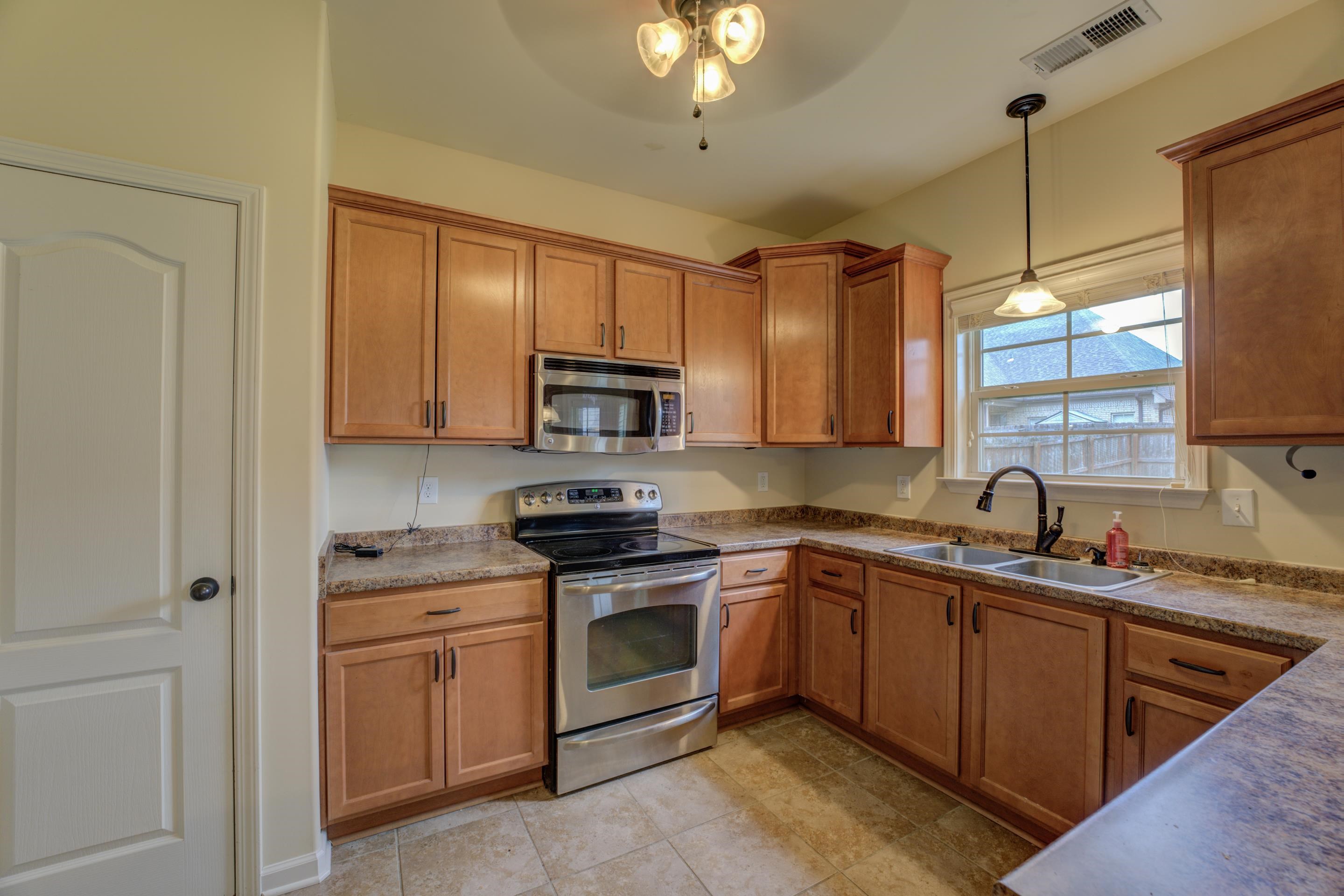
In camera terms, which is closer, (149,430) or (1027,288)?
(149,430)

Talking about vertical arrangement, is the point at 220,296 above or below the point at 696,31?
below

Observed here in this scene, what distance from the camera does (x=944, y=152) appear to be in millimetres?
2625

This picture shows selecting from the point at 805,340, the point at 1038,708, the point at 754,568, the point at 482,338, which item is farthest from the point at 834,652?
the point at 482,338

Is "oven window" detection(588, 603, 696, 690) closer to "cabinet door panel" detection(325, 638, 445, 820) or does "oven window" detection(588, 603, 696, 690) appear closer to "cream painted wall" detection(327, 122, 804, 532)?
"cabinet door panel" detection(325, 638, 445, 820)

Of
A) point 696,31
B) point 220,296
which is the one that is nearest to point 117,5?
point 220,296

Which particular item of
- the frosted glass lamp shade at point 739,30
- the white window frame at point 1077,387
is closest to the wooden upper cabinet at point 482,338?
the frosted glass lamp shade at point 739,30

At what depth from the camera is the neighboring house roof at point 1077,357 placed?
2174 mm

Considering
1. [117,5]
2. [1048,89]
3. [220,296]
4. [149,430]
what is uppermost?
[1048,89]

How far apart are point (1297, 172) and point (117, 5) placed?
3.22 m

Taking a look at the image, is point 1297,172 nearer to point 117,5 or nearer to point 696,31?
point 696,31

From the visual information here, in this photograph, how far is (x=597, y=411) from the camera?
2.49m

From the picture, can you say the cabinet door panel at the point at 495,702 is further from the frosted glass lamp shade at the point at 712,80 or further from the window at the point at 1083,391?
A: the window at the point at 1083,391

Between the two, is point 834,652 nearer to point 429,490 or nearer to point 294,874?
point 429,490

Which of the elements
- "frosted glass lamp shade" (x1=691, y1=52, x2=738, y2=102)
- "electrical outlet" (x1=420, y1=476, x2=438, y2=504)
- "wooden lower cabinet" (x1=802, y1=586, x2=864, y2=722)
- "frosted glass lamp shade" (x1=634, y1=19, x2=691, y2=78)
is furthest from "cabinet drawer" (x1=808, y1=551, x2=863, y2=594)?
"frosted glass lamp shade" (x1=634, y1=19, x2=691, y2=78)
